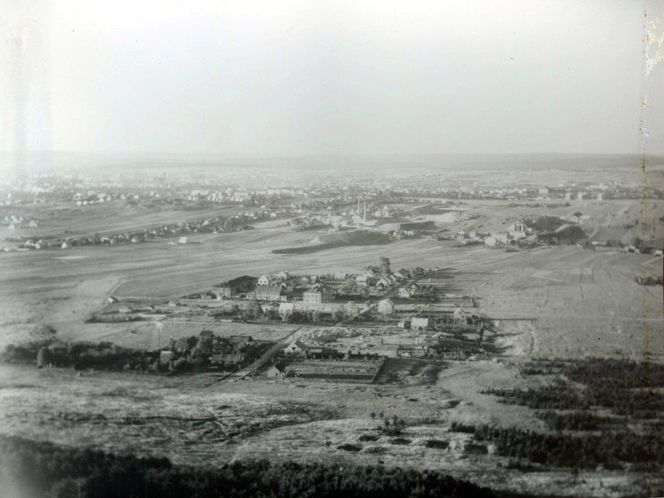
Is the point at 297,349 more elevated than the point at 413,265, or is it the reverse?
the point at 413,265

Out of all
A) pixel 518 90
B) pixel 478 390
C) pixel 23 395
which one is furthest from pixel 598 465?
pixel 23 395

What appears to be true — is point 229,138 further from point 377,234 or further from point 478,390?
point 478,390

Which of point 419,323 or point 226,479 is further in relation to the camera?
point 419,323

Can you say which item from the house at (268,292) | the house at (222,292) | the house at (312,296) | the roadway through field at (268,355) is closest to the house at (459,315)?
the house at (312,296)

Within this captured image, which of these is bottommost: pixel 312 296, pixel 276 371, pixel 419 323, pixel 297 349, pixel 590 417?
pixel 590 417

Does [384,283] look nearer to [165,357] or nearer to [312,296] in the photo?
[312,296]

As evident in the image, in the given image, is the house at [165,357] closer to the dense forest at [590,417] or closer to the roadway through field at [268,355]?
the roadway through field at [268,355]

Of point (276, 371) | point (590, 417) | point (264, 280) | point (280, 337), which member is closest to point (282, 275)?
point (264, 280)
